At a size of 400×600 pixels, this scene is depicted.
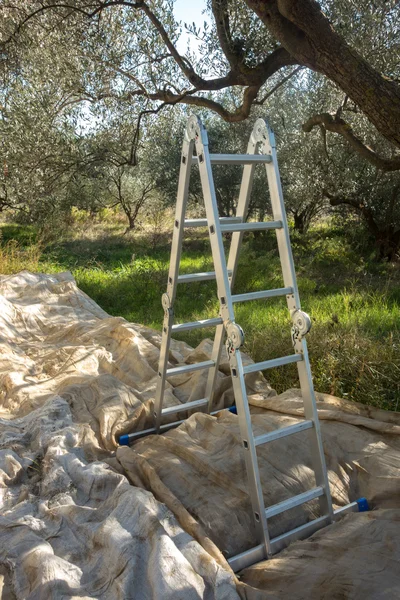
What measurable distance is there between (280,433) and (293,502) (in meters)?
0.37

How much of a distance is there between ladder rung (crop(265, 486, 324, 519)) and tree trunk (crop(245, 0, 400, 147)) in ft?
12.4

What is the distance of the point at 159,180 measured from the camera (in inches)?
701

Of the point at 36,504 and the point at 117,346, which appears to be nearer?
the point at 36,504

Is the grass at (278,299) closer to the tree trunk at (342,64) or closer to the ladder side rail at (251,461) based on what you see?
the ladder side rail at (251,461)

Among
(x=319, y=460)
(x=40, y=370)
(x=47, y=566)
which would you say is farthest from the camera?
(x=40, y=370)

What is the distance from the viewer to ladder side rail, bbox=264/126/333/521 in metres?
3.08

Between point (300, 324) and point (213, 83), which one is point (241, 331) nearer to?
point (300, 324)

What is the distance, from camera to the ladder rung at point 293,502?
9.31ft

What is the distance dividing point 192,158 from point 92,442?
211 centimetres

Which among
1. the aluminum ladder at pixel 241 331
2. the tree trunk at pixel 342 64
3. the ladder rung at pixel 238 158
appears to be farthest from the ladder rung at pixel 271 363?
the tree trunk at pixel 342 64

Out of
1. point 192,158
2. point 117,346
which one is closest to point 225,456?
point 192,158

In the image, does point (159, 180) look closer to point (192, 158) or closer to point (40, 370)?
point (40, 370)

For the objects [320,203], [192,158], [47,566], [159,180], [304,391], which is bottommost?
[47,566]

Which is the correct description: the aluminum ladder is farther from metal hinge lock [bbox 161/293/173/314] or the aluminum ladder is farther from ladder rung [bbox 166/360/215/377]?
→ ladder rung [bbox 166/360/215/377]
